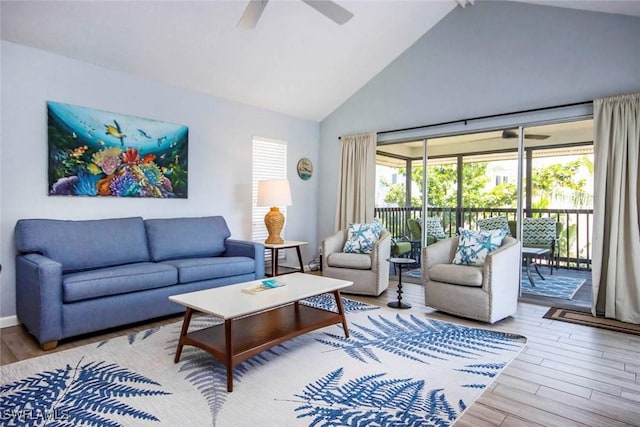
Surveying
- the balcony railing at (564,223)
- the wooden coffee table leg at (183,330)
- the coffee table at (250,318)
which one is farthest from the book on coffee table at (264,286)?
the balcony railing at (564,223)

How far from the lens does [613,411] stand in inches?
79.2

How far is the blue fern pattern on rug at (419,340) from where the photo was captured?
2.78 meters

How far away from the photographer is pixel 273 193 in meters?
4.86

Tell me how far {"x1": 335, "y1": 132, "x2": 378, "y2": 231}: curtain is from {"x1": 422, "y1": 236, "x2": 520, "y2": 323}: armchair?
1.94m

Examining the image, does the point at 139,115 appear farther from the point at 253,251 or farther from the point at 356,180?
the point at 356,180

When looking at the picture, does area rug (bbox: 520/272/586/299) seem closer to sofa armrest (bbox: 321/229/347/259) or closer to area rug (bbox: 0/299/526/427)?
area rug (bbox: 0/299/526/427)

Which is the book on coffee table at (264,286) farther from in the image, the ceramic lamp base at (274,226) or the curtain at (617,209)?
the curtain at (617,209)

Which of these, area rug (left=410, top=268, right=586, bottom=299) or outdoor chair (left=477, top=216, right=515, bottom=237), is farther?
outdoor chair (left=477, top=216, right=515, bottom=237)

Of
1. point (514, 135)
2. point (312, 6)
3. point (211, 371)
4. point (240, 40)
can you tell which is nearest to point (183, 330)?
point (211, 371)

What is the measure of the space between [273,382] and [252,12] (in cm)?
269

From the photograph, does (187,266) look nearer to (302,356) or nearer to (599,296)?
(302,356)

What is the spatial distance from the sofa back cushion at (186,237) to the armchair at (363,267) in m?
1.33

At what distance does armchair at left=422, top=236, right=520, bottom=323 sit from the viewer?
339cm

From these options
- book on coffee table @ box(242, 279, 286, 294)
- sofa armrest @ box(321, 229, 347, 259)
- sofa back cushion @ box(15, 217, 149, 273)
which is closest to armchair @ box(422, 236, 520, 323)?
sofa armrest @ box(321, 229, 347, 259)
